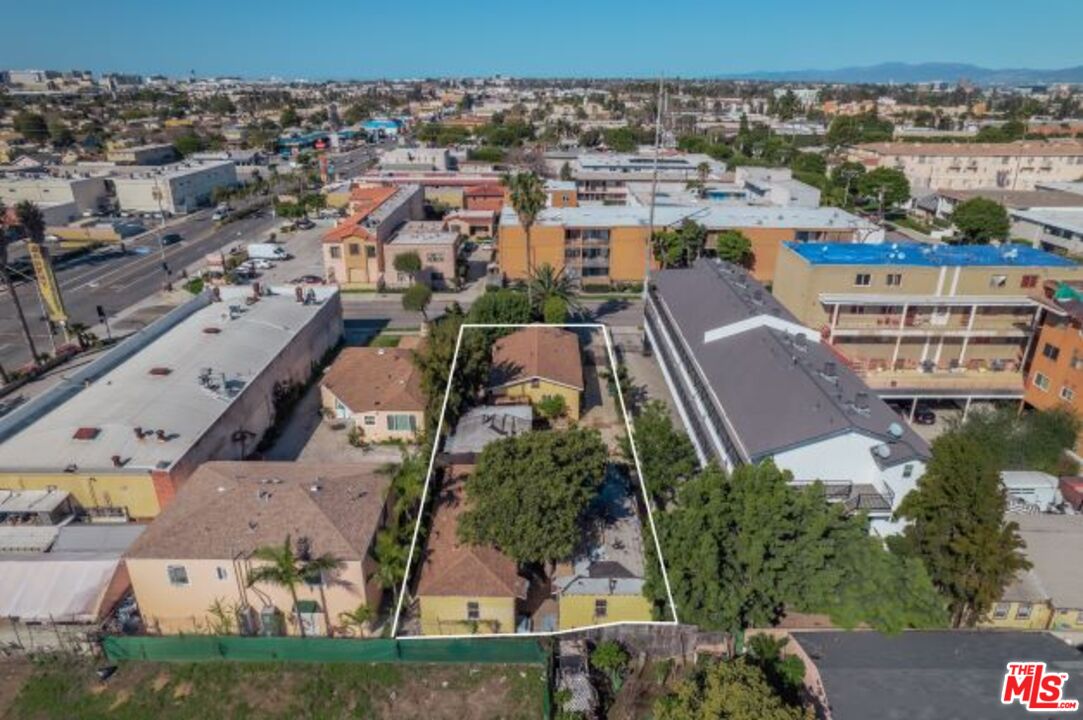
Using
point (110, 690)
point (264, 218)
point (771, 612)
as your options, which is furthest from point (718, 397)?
point (264, 218)

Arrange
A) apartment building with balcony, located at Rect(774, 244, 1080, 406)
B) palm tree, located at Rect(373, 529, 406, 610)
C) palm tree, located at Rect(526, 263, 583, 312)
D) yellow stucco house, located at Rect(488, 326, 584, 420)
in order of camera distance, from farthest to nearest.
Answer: palm tree, located at Rect(526, 263, 583, 312) → apartment building with balcony, located at Rect(774, 244, 1080, 406) → yellow stucco house, located at Rect(488, 326, 584, 420) → palm tree, located at Rect(373, 529, 406, 610)

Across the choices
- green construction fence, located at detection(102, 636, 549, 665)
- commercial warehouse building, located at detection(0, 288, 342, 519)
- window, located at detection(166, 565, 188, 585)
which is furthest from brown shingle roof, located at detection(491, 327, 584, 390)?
window, located at detection(166, 565, 188, 585)

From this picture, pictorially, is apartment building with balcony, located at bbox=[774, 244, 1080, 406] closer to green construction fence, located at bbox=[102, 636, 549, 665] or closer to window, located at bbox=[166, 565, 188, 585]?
green construction fence, located at bbox=[102, 636, 549, 665]

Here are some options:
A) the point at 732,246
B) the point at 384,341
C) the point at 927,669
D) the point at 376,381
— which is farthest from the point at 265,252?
the point at 927,669

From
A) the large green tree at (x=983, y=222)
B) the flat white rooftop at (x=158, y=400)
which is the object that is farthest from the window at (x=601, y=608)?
the large green tree at (x=983, y=222)

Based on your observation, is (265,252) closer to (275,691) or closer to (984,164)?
(275,691)
